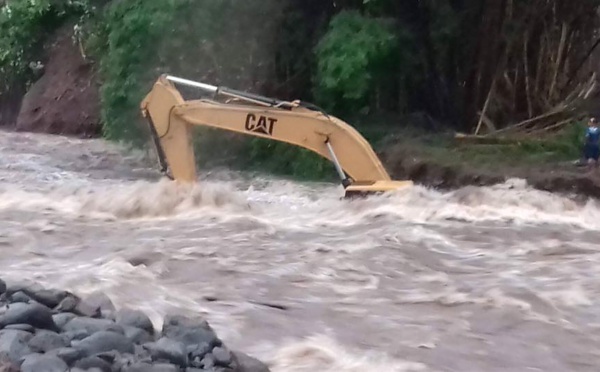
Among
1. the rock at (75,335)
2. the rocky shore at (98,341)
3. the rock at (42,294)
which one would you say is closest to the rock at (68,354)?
the rocky shore at (98,341)

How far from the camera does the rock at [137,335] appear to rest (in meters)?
4.46

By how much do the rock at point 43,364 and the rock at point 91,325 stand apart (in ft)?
1.70

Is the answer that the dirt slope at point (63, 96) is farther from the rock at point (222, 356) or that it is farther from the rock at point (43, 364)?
the rock at point (43, 364)

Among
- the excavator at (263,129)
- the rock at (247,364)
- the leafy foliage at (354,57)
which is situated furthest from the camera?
the leafy foliage at (354,57)

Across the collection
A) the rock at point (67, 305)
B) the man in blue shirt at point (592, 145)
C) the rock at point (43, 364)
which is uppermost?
the man in blue shirt at point (592, 145)

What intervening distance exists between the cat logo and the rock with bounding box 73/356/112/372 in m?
5.94

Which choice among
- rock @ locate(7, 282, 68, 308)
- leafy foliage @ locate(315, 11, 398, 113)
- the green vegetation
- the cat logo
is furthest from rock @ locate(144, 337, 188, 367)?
the green vegetation

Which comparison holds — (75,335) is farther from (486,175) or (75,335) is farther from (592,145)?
(592,145)

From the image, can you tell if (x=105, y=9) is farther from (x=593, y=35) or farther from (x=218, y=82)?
(x=593, y=35)

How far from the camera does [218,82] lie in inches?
617

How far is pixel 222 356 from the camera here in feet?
14.4

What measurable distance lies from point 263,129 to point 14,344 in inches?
233

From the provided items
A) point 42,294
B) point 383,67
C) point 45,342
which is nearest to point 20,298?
point 42,294

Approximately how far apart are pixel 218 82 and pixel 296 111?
606 cm
